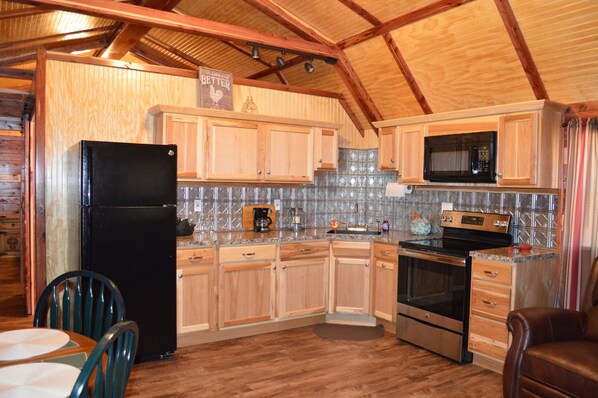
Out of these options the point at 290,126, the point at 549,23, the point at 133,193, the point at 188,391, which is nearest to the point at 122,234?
→ the point at 133,193

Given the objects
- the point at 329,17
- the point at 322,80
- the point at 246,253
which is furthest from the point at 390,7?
the point at 246,253

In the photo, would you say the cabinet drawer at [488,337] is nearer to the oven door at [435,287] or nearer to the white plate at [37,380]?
the oven door at [435,287]

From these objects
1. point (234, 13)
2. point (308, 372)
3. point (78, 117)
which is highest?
point (234, 13)

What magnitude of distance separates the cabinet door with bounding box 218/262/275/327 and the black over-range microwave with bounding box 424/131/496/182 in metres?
1.76

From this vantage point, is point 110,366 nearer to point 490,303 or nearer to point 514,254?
point 490,303

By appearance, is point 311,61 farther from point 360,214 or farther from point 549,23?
point 549,23

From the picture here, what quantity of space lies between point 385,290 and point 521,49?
2345 millimetres

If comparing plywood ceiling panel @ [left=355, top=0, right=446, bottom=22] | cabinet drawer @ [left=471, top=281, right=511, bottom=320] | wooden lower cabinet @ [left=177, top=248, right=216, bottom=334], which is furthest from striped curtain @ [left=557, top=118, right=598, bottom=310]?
wooden lower cabinet @ [left=177, top=248, right=216, bottom=334]

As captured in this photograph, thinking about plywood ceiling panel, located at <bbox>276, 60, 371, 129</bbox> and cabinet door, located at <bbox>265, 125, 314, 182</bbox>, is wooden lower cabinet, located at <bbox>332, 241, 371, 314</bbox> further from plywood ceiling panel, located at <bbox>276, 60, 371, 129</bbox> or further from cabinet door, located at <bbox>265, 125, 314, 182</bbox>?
plywood ceiling panel, located at <bbox>276, 60, 371, 129</bbox>

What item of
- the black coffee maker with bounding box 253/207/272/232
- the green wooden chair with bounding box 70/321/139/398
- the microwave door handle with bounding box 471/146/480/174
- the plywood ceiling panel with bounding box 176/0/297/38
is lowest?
the green wooden chair with bounding box 70/321/139/398

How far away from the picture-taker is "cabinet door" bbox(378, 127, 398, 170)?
15.8ft

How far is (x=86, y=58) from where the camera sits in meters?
4.07

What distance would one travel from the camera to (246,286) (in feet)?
14.1

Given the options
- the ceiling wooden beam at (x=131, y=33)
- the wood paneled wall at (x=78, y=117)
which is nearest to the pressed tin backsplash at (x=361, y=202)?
the wood paneled wall at (x=78, y=117)
